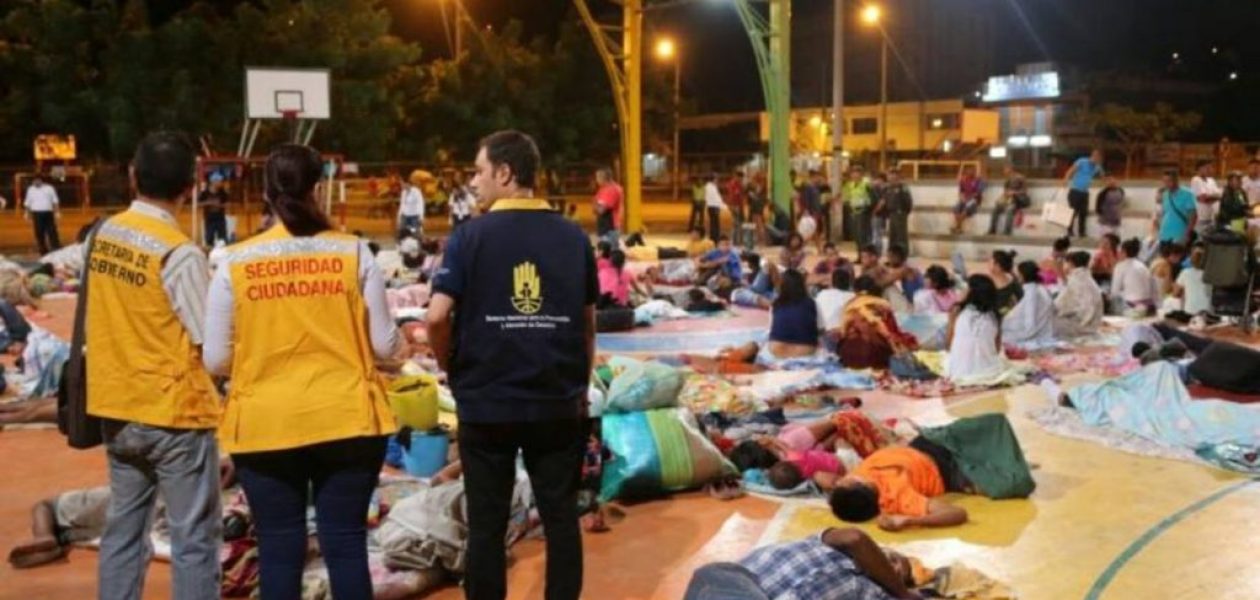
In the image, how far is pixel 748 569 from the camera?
154 inches

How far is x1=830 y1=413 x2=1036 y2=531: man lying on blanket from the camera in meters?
6.16

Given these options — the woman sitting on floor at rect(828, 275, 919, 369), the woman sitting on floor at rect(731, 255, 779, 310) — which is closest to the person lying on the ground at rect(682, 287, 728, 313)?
the woman sitting on floor at rect(731, 255, 779, 310)

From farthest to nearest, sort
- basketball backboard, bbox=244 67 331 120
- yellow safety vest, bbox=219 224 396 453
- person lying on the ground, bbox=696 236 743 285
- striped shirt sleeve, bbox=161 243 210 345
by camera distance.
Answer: basketball backboard, bbox=244 67 331 120
person lying on the ground, bbox=696 236 743 285
striped shirt sleeve, bbox=161 243 210 345
yellow safety vest, bbox=219 224 396 453

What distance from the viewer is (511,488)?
3930 mm

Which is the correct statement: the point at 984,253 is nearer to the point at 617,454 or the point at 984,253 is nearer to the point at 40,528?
the point at 617,454

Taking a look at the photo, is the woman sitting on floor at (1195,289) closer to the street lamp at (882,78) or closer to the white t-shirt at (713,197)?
the white t-shirt at (713,197)

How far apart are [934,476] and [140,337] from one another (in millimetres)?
4507

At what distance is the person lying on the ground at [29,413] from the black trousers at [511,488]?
18.8ft

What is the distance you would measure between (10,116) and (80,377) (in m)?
32.4

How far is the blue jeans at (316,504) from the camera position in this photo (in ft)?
11.4

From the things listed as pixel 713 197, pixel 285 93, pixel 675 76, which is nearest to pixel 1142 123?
pixel 675 76

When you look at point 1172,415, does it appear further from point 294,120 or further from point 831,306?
point 294,120

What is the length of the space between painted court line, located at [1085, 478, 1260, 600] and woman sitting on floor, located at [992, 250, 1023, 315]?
4.93 metres

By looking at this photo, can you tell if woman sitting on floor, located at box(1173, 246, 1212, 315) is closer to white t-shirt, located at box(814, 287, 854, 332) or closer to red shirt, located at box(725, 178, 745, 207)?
white t-shirt, located at box(814, 287, 854, 332)
